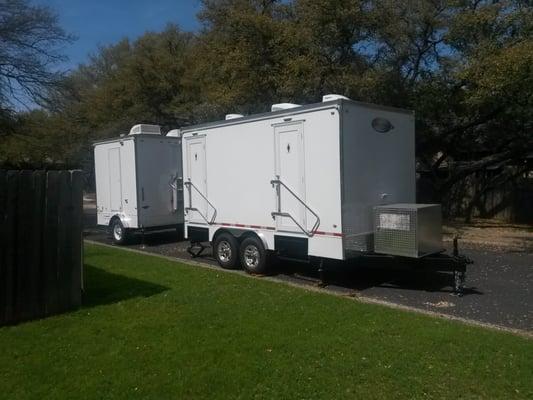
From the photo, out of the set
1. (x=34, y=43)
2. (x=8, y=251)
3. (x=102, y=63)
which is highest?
(x=102, y=63)

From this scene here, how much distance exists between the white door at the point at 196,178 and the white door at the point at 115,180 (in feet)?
13.3

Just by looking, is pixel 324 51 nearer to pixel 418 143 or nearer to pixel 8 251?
pixel 418 143

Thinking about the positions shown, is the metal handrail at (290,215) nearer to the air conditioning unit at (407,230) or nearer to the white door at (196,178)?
the air conditioning unit at (407,230)

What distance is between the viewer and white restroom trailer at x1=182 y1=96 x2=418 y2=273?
27.5 feet

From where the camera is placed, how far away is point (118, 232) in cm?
1490

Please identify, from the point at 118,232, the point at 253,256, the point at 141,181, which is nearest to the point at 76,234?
the point at 253,256

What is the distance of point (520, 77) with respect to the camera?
1091 cm

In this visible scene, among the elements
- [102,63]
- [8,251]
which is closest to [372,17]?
[8,251]

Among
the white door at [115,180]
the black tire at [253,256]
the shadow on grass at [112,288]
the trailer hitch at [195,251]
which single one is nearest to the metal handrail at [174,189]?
the white door at [115,180]

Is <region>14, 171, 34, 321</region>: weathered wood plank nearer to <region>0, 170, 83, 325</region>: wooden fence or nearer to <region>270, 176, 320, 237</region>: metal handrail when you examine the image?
<region>0, 170, 83, 325</region>: wooden fence

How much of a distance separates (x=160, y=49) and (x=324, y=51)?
13.7 metres

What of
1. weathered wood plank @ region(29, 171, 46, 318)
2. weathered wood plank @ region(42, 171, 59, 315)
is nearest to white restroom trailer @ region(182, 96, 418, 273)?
weathered wood plank @ region(42, 171, 59, 315)

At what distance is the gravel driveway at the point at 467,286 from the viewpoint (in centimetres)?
713

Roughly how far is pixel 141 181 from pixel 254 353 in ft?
31.8
